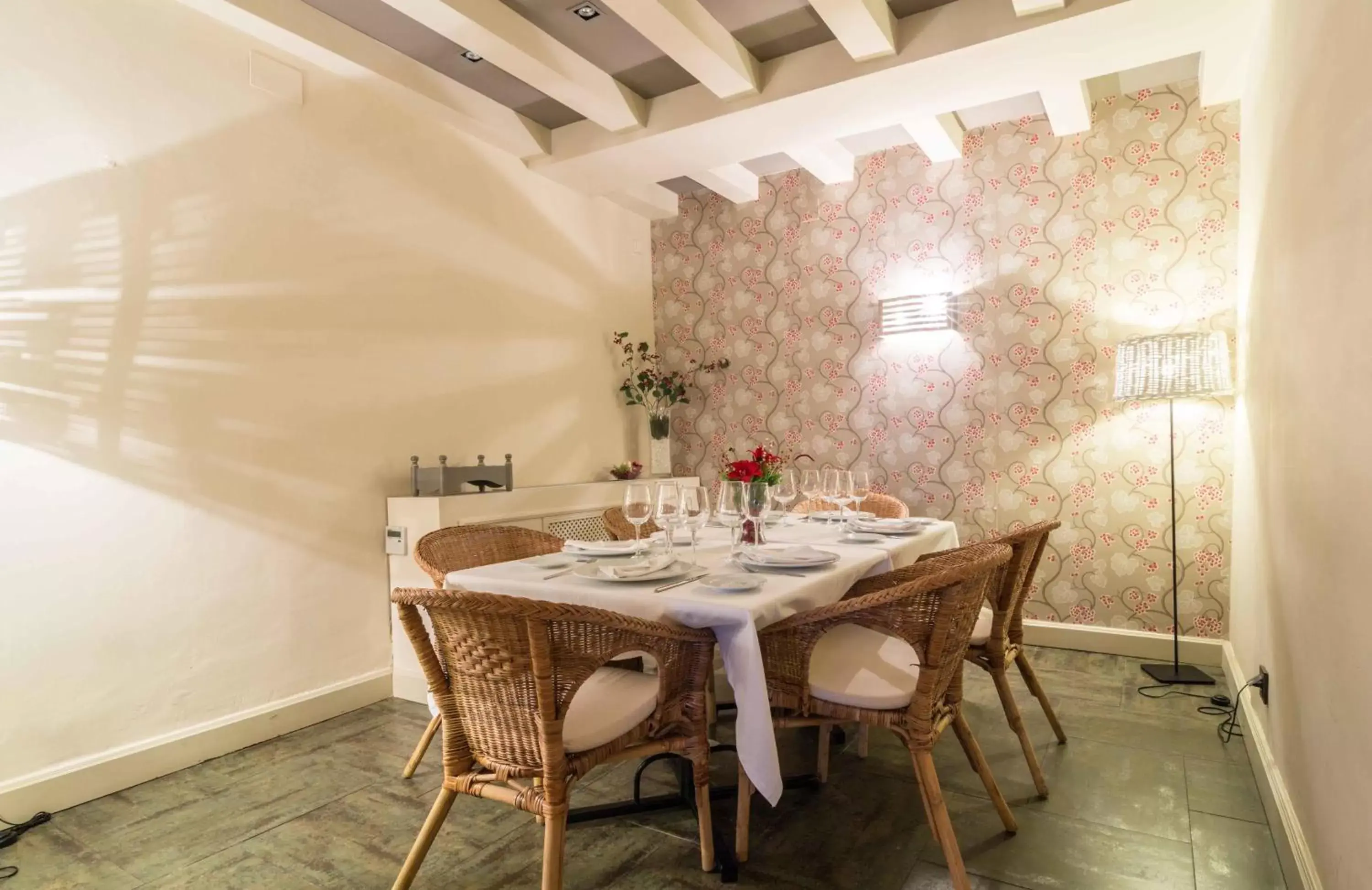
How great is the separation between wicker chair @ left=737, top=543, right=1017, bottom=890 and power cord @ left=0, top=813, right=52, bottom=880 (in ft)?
6.28

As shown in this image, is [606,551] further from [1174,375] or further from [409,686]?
[1174,375]

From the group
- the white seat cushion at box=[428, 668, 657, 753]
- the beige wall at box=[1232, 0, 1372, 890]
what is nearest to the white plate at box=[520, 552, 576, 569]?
the white seat cushion at box=[428, 668, 657, 753]

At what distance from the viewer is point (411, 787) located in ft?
7.61

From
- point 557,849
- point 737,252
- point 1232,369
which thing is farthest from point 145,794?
point 1232,369

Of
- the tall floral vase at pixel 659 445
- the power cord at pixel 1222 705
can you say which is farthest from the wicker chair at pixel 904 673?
the tall floral vase at pixel 659 445

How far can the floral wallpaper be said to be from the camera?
11.5 ft

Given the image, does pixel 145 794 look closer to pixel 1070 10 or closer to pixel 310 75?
pixel 310 75

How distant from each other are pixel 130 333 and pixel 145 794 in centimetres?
148

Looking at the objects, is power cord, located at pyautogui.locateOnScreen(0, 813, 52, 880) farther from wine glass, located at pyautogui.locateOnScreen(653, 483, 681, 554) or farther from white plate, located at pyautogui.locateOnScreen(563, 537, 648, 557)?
wine glass, located at pyautogui.locateOnScreen(653, 483, 681, 554)

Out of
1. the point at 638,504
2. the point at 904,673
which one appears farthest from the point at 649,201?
the point at 904,673

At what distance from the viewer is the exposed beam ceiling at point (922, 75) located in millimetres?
2719

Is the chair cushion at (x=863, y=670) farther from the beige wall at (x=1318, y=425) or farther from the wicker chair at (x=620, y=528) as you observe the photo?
the wicker chair at (x=620, y=528)

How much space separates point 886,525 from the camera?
280 centimetres

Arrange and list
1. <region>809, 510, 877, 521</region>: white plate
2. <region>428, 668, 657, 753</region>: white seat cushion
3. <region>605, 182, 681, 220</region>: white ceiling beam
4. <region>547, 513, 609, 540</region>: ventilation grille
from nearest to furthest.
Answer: <region>428, 668, 657, 753</region>: white seat cushion < <region>809, 510, 877, 521</region>: white plate < <region>547, 513, 609, 540</region>: ventilation grille < <region>605, 182, 681, 220</region>: white ceiling beam
